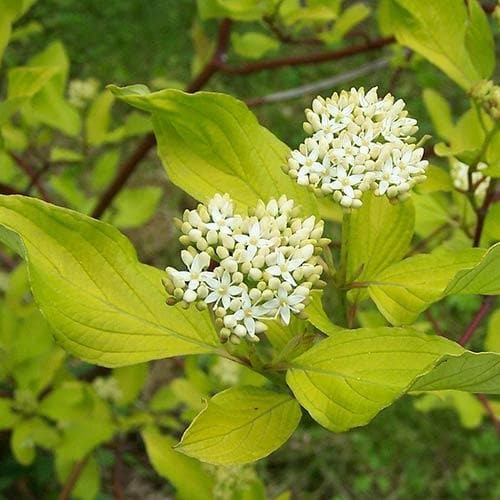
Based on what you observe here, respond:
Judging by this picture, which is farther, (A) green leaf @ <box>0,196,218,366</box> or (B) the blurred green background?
(B) the blurred green background

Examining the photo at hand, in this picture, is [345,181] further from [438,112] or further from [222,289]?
[438,112]

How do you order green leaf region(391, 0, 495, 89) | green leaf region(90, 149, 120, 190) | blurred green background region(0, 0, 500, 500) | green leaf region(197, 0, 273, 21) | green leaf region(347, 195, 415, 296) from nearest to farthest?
green leaf region(347, 195, 415, 296) → green leaf region(391, 0, 495, 89) → green leaf region(197, 0, 273, 21) → green leaf region(90, 149, 120, 190) → blurred green background region(0, 0, 500, 500)

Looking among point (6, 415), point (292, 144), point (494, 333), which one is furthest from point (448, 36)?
point (292, 144)

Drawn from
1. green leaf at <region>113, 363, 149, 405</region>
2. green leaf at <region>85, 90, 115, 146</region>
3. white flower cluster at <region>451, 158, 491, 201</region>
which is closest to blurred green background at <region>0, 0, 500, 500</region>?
green leaf at <region>85, 90, 115, 146</region>

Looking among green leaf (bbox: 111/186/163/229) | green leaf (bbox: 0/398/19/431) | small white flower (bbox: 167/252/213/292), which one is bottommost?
green leaf (bbox: 0/398/19/431)

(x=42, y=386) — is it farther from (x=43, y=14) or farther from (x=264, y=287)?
(x=43, y=14)

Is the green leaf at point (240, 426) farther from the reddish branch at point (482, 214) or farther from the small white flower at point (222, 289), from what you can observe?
the reddish branch at point (482, 214)

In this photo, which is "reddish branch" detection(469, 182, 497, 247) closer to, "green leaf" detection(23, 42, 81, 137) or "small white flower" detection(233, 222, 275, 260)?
"small white flower" detection(233, 222, 275, 260)
